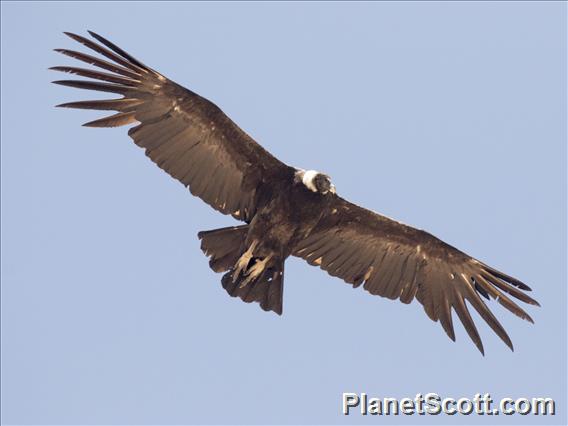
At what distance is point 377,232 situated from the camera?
17469 mm

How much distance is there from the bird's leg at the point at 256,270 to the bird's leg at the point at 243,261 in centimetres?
15

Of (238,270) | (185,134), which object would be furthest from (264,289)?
(185,134)

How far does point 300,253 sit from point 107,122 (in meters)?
3.65

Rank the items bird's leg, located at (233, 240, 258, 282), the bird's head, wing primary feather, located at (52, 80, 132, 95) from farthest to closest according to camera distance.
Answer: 1. bird's leg, located at (233, 240, 258, 282)
2. the bird's head
3. wing primary feather, located at (52, 80, 132, 95)

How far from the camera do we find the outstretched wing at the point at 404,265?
56.8ft

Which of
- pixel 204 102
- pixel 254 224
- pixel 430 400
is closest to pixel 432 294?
pixel 430 400

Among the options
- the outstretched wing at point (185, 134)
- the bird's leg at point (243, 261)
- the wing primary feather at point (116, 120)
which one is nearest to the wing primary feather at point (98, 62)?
the outstretched wing at point (185, 134)

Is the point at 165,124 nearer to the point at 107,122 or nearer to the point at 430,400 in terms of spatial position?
the point at 107,122

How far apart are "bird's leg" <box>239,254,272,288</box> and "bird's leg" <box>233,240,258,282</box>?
152mm

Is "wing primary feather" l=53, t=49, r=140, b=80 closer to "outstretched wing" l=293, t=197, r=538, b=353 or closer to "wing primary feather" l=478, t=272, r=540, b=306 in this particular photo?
"outstretched wing" l=293, t=197, r=538, b=353

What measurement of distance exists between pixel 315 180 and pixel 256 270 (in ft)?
5.13

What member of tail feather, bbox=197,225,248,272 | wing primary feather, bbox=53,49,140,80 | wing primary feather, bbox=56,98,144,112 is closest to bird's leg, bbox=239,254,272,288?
tail feather, bbox=197,225,248,272

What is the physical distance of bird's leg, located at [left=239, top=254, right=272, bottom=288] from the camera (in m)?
16.3

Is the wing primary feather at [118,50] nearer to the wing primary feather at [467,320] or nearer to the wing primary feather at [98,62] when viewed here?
the wing primary feather at [98,62]
